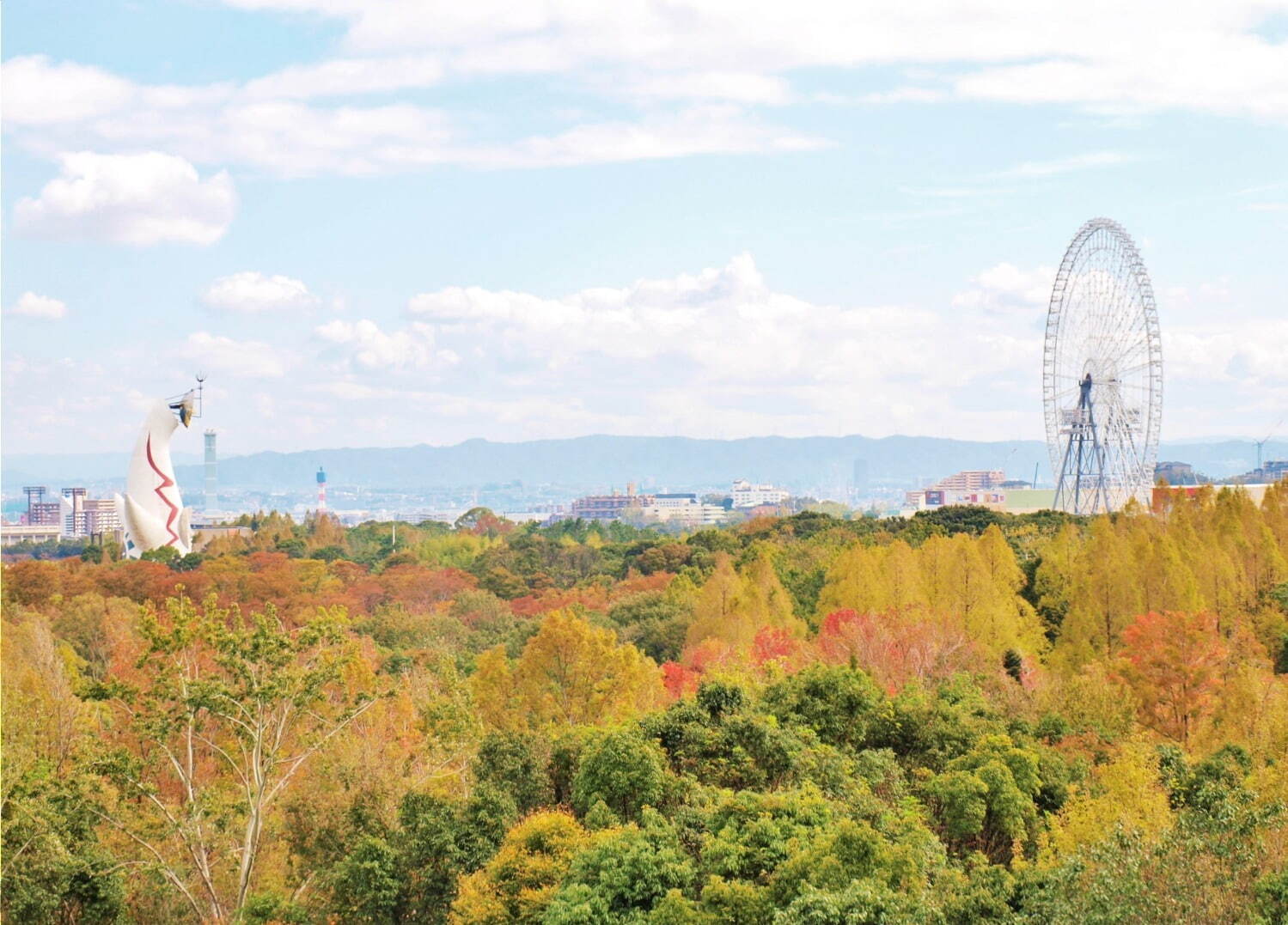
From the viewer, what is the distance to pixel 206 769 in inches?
1164

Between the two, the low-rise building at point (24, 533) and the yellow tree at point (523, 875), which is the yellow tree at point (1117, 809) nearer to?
the yellow tree at point (523, 875)

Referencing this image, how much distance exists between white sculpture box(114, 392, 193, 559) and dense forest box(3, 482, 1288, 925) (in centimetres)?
3860

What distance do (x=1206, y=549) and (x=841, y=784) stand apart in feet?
68.7

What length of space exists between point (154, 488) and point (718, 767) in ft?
205

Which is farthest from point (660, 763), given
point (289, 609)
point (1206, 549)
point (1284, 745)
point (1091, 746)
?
point (289, 609)

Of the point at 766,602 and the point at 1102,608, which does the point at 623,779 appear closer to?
the point at 1102,608

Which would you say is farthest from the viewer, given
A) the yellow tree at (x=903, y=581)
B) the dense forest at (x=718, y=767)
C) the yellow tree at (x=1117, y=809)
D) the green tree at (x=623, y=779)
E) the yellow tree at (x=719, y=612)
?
the yellow tree at (x=719, y=612)

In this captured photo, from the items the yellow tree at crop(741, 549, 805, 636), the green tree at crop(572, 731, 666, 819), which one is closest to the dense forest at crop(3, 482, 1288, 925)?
the green tree at crop(572, 731, 666, 819)

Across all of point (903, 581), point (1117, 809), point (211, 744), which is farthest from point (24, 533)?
point (1117, 809)

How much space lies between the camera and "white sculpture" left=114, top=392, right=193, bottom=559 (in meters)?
77.1

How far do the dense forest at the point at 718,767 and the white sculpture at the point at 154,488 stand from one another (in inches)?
1520

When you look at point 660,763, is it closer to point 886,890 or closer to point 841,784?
point 841,784

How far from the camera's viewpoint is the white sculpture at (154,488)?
77.1 metres

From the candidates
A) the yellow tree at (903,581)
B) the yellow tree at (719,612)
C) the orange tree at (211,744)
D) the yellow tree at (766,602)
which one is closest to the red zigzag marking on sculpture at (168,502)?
the yellow tree at (719,612)
